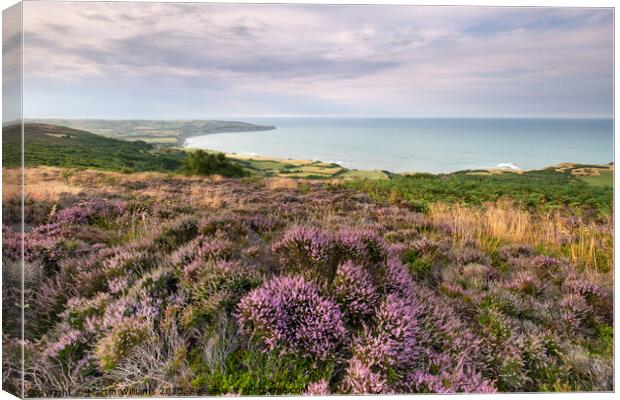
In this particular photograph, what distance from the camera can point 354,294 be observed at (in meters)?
3.73

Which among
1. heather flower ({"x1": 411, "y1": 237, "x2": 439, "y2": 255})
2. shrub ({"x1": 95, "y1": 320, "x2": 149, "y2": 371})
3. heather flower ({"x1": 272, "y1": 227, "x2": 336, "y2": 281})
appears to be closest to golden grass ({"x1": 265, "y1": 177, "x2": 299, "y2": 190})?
heather flower ({"x1": 272, "y1": 227, "x2": 336, "y2": 281})

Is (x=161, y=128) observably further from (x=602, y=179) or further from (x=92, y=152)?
(x=602, y=179)

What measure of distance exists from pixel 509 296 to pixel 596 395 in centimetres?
107

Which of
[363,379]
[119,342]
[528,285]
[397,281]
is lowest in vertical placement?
[363,379]

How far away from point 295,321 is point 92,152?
9.55 feet

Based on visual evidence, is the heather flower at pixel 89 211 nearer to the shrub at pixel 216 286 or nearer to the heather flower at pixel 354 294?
the shrub at pixel 216 286

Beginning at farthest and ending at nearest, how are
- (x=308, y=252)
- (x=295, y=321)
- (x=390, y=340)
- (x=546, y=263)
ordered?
(x=546, y=263)
(x=308, y=252)
(x=295, y=321)
(x=390, y=340)

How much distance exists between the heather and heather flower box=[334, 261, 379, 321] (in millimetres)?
18

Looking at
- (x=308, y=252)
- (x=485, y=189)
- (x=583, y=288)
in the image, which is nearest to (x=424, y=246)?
(x=485, y=189)

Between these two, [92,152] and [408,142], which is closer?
[92,152]

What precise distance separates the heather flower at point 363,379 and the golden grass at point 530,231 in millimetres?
2006

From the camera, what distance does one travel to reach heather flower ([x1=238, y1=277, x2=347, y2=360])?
11.8 ft

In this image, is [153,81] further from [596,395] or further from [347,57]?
[596,395]

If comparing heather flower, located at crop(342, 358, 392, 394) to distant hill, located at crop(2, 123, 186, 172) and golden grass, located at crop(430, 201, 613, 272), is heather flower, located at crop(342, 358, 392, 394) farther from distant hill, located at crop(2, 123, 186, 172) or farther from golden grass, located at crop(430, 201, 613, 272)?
distant hill, located at crop(2, 123, 186, 172)
